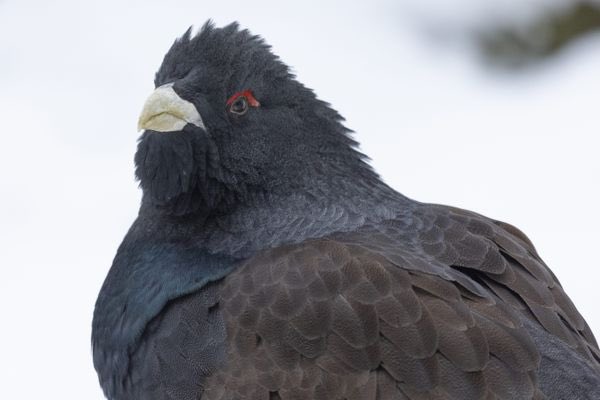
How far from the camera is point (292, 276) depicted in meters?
6.75

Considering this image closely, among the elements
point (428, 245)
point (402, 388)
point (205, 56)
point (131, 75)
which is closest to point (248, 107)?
point (205, 56)

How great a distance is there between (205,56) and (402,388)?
203cm

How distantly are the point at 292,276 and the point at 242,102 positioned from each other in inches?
42.1

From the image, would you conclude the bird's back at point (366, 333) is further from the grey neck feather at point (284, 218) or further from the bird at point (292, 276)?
the grey neck feather at point (284, 218)

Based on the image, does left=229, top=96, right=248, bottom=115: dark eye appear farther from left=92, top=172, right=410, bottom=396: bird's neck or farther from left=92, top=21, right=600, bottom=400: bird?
left=92, top=172, right=410, bottom=396: bird's neck

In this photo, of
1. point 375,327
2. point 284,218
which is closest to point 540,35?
point 284,218

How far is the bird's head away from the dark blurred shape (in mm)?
6956

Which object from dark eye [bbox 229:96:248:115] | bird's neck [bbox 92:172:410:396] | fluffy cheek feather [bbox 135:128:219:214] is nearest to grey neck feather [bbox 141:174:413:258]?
bird's neck [bbox 92:172:410:396]

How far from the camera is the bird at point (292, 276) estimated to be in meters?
6.50

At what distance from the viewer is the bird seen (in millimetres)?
6496

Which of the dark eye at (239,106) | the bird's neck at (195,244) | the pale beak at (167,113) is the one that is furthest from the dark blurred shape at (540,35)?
the pale beak at (167,113)

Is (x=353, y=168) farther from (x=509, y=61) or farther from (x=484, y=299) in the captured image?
(x=509, y=61)

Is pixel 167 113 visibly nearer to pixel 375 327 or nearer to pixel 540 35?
pixel 375 327

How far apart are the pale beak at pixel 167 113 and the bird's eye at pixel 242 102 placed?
0.66 ft
